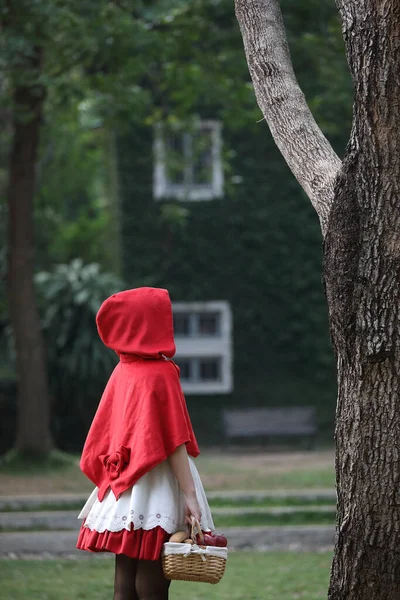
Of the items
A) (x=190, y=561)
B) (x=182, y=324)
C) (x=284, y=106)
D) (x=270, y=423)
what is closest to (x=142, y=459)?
(x=190, y=561)

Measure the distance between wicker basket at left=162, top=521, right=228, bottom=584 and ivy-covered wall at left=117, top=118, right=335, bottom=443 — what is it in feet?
53.4

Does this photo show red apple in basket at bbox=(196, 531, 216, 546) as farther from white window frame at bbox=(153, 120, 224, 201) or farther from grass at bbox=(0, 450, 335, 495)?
white window frame at bbox=(153, 120, 224, 201)

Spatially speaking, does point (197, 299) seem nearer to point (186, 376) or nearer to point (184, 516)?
point (186, 376)

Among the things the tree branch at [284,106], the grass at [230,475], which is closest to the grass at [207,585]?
the tree branch at [284,106]

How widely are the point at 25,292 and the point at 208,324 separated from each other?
6.21 metres

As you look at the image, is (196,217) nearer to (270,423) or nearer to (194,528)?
(270,423)

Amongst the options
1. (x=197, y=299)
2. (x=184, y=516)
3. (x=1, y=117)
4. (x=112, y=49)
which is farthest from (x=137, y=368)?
(x=197, y=299)

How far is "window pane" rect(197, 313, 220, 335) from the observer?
2078 centimetres

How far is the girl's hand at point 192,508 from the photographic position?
13.5ft

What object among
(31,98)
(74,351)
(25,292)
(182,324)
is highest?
(31,98)

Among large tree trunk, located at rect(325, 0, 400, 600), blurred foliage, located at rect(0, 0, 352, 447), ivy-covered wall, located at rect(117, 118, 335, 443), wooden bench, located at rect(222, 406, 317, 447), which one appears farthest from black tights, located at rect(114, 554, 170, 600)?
ivy-covered wall, located at rect(117, 118, 335, 443)

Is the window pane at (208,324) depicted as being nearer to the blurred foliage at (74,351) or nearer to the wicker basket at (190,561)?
the blurred foliage at (74,351)

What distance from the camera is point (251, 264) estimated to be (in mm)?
20594

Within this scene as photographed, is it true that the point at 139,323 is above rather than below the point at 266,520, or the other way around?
above
